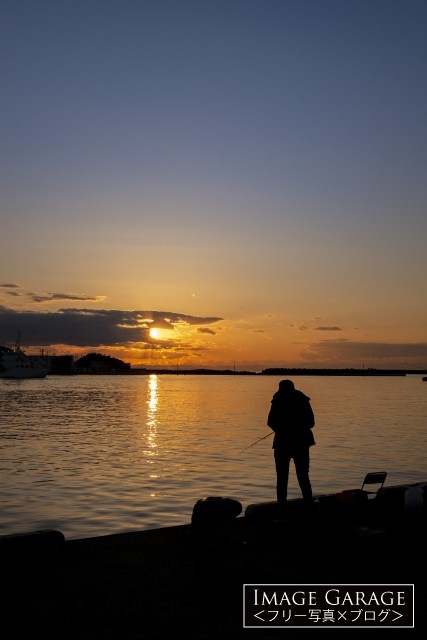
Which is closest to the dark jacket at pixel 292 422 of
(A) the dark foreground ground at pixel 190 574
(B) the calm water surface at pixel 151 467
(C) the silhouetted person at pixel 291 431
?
(C) the silhouetted person at pixel 291 431

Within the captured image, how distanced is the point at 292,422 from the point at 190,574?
387 centimetres

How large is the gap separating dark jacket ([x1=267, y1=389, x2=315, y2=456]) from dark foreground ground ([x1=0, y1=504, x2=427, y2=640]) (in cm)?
129

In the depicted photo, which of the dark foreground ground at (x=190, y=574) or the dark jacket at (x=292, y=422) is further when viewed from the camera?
the dark jacket at (x=292, y=422)

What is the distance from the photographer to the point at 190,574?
9.05 meters

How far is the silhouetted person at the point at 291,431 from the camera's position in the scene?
1212 centimetres

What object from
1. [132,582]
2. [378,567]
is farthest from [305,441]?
[132,582]

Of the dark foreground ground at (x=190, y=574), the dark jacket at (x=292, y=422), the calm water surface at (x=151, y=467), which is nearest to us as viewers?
the dark foreground ground at (x=190, y=574)

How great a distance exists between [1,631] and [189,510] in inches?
497

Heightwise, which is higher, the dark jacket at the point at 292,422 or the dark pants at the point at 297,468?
the dark jacket at the point at 292,422

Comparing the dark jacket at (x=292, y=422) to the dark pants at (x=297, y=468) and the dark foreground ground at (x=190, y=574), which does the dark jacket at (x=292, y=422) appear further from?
the dark foreground ground at (x=190, y=574)

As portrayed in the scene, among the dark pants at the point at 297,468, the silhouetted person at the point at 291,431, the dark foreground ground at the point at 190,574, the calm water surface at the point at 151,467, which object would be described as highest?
the silhouetted person at the point at 291,431

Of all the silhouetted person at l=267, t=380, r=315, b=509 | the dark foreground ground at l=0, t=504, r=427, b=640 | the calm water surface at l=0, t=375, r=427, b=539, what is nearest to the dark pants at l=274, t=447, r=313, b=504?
the silhouetted person at l=267, t=380, r=315, b=509

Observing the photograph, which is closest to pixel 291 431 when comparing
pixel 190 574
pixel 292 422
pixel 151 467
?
pixel 292 422

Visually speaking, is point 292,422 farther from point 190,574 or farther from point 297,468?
point 190,574
